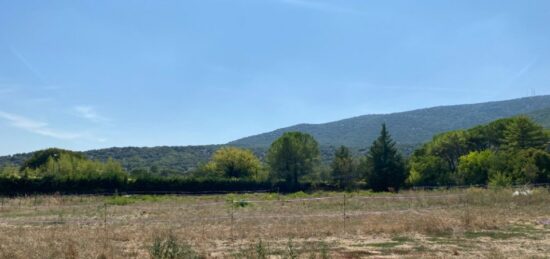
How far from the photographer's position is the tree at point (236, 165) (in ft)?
284

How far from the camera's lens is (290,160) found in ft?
249

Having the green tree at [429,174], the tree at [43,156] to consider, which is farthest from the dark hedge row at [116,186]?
the tree at [43,156]

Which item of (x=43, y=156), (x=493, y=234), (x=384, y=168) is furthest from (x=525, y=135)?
(x=43, y=156)

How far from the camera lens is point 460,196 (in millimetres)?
34938

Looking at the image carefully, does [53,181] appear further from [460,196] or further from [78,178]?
[460,196]

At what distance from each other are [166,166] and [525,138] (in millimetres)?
95700

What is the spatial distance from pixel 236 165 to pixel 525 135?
151ft

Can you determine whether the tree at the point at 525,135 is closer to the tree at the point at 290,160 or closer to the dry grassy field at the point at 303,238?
the tree at the point at 290,160

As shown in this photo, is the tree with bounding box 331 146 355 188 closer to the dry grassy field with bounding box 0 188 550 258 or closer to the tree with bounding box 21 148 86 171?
the dry grassy field with bounding box 0 188 550 258

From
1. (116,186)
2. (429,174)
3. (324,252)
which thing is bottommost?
(324,252)

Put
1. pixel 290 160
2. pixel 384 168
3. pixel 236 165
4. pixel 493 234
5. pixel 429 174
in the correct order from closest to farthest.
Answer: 1. pixel 493 234
2. pixel 384 168
3. pixel 429 174
4. pixel 290 160
5. pixel 236 165

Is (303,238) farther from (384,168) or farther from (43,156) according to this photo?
(43,156)

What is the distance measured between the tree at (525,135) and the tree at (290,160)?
30.8m

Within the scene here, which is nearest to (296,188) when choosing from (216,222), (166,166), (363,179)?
(363,179)
